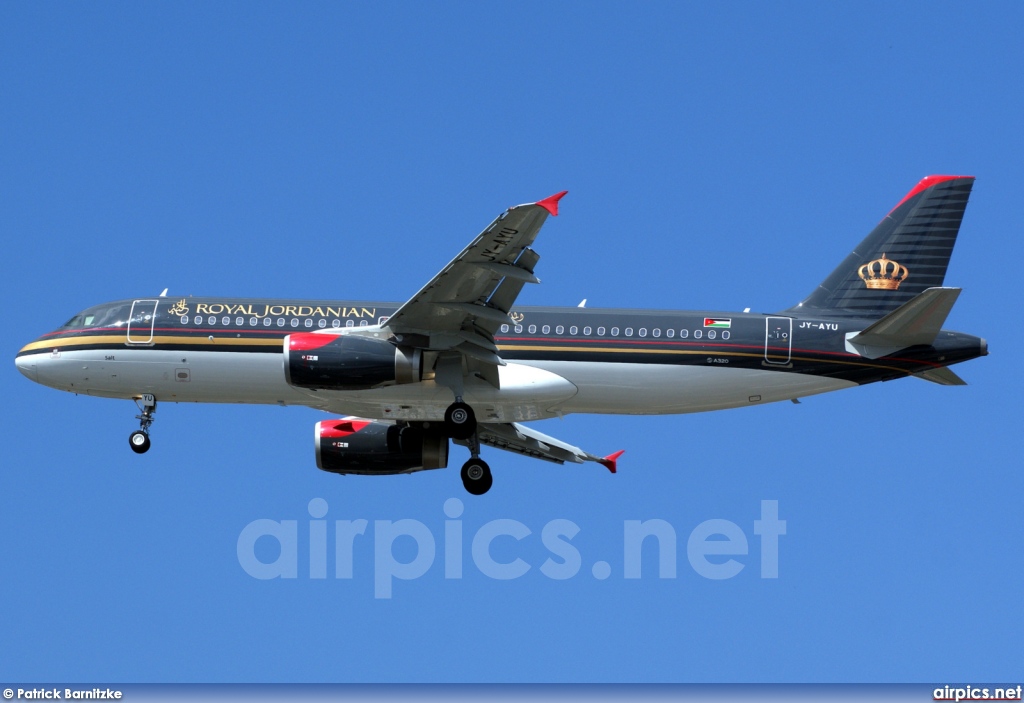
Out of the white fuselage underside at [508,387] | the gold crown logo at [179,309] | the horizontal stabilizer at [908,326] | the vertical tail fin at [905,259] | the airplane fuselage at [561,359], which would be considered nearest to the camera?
the horizontal stabilizer at [908,326]

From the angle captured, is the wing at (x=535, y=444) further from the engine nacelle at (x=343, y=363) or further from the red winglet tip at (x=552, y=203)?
the red winglet tip at (x=552, y=203)

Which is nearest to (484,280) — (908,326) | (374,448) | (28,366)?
(374,448)

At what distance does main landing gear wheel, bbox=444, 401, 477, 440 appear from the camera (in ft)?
155

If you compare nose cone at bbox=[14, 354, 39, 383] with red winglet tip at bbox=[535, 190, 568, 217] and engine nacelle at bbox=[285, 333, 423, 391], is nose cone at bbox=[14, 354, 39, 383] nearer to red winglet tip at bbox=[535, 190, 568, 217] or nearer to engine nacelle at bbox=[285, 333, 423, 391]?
engine nacelle at bbox=[285, 333, 423, 391]

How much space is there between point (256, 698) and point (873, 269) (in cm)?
2178

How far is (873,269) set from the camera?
50281 mm

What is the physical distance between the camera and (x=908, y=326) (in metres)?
47.3

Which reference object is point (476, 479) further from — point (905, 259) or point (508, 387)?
point (905, 259)

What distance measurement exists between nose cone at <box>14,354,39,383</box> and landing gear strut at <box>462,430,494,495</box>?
13275 mm

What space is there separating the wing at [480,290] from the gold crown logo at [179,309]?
7.09 meters

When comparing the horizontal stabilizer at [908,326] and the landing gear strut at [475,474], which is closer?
the horizontal stabilizer at [908,326]

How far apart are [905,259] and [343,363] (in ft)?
56.0

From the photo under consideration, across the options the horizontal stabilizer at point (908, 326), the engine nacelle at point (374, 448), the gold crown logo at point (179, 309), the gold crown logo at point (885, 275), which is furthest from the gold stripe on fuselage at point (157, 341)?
the gold crown logo at point (885, 275)

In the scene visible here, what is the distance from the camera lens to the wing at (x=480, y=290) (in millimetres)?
41562
